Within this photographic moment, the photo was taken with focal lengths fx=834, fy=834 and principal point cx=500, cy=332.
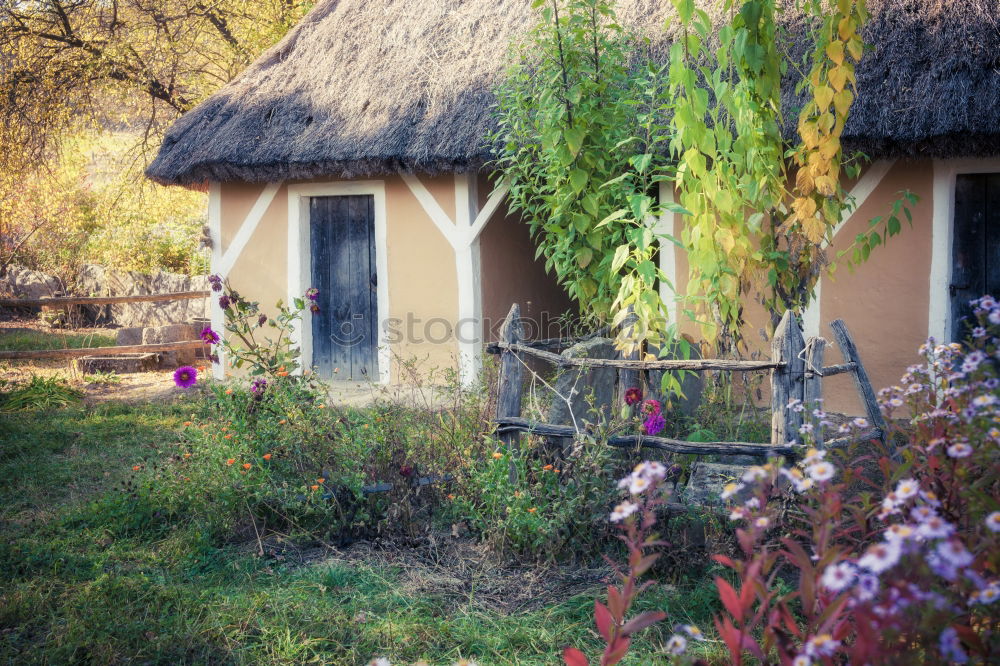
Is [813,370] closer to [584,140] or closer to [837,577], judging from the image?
[837,577]

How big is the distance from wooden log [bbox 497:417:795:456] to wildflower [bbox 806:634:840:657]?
1635 mm

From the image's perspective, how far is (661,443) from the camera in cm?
318

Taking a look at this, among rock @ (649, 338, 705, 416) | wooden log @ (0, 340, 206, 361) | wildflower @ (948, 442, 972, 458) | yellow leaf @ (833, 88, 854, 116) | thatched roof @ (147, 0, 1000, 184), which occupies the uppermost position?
thatched roof @ (147, 0, 1000, 184)

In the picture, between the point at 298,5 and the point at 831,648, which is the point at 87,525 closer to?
the point at 831,648

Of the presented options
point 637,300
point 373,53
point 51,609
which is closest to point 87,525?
point 51,609

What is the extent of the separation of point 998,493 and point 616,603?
81 centimetres

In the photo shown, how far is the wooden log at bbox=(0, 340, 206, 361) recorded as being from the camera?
6958 mm

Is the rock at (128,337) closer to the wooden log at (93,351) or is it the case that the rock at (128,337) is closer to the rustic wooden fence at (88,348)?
the rustic wooden fence at (88,348)

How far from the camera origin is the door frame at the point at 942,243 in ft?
17.0

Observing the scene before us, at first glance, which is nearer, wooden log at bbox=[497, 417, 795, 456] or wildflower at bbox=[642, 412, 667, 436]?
wooden log at bbox=[497, 417, 795, 456]

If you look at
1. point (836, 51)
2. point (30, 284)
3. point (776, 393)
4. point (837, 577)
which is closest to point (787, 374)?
point (776, 393)

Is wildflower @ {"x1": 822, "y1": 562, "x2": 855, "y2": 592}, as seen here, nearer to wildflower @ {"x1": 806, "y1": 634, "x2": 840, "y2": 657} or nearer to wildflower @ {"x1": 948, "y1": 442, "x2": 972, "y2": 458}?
wildflower @ {"x1": 806, "y1": 634, "x2": 840, "y2": 657}

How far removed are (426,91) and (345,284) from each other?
1.82m

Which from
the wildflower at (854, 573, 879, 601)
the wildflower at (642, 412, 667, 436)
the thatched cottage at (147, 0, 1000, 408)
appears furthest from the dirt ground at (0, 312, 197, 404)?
the wildflower at (854, 573, 879, 601)
